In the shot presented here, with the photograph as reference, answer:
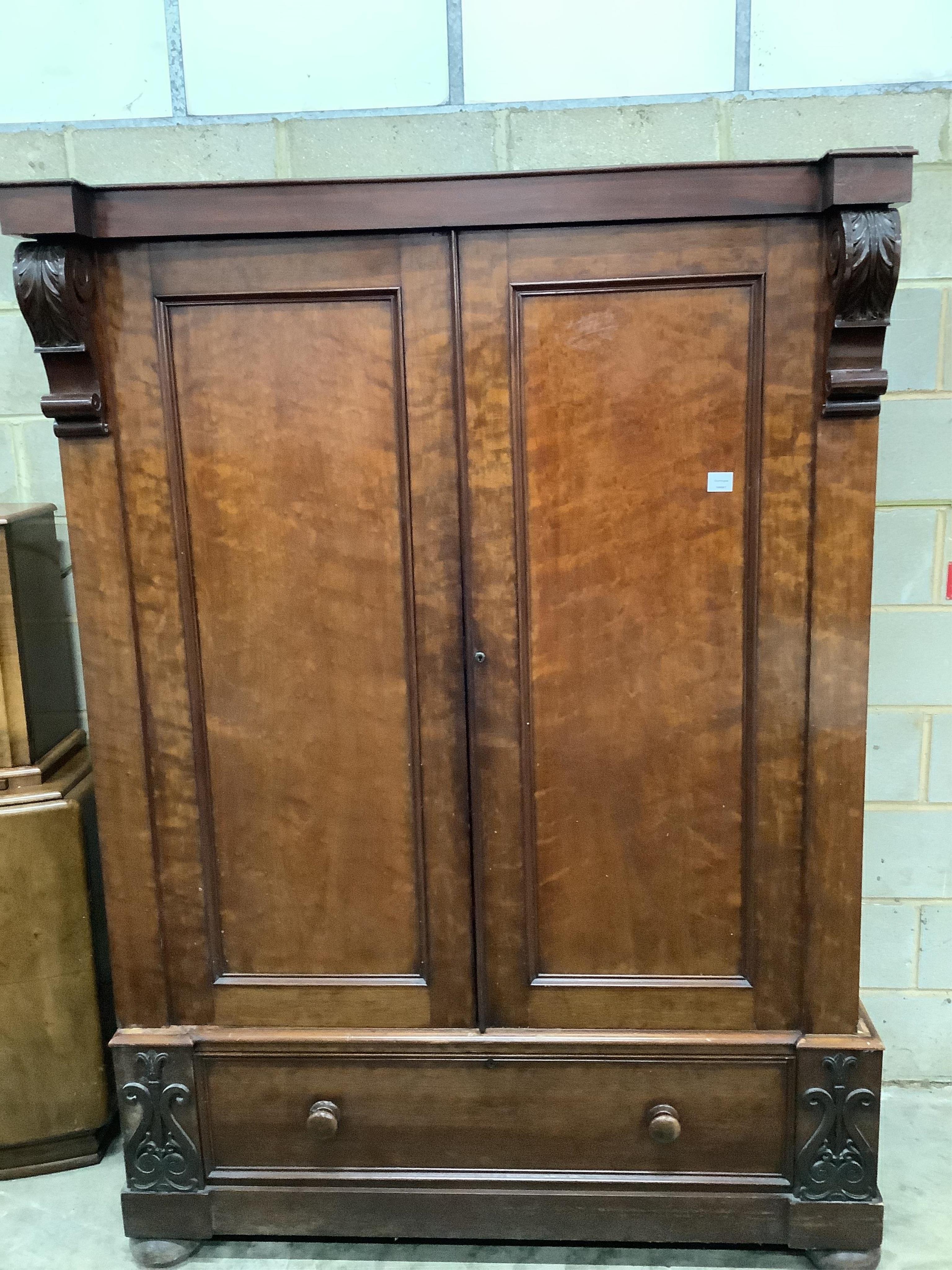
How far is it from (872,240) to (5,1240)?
2179mm

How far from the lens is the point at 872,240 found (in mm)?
1348

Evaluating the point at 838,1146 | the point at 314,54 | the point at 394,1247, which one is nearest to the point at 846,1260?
the point at 838,1146

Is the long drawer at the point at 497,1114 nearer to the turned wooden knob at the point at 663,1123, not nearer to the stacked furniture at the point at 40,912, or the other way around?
the turned wooden knob at the point at 663,1123

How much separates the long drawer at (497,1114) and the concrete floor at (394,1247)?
16 cm

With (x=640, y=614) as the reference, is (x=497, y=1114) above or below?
below

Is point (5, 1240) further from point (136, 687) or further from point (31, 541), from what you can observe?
point (31, 541)

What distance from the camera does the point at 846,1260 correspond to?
162 cm

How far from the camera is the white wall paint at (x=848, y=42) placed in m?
1.86

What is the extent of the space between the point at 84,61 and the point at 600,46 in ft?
3.32

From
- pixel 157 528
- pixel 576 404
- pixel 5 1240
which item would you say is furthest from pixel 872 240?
pixel 5 1240

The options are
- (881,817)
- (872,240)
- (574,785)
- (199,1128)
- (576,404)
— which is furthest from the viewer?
(881,817)

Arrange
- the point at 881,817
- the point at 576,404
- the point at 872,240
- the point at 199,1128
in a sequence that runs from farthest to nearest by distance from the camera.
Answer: the point at 881,817 → the point at 199,1128 → the point at 576,404 → the point at 872,240

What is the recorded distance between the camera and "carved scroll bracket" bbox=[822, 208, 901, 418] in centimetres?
135

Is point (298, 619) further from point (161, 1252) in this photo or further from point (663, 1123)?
point (161, 1252)
